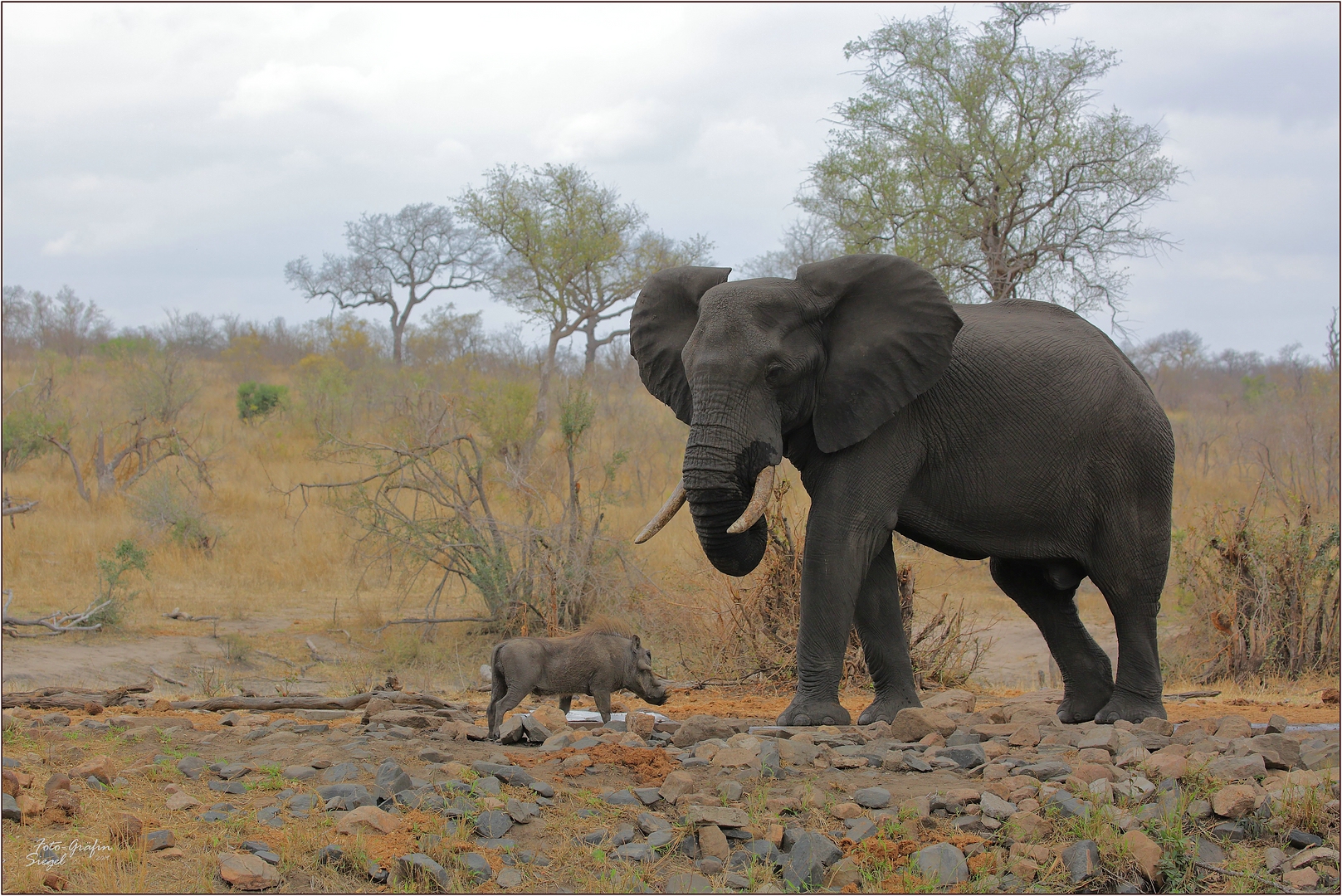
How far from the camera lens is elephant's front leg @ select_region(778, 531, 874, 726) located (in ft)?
19.6

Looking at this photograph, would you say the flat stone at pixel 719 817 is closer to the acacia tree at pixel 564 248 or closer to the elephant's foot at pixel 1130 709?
the elephant's foot at pixel 1130 709

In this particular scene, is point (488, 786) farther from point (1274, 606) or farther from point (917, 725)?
point (1274, 606)

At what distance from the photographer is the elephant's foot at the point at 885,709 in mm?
6414

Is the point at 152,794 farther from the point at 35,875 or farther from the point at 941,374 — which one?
the point at 941,374

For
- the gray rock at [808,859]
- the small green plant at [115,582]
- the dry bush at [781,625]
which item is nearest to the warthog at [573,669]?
the gray rock at [808,859]

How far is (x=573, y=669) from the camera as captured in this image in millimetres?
6496

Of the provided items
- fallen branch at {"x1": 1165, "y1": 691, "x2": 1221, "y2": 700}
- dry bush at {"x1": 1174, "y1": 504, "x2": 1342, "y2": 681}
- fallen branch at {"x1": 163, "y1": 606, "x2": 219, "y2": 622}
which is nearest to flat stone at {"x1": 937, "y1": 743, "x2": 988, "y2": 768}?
fallen branch at {"x1": 1165, "y1": 691, "x2": 1221, "y2": 700}

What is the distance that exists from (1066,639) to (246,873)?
483cm

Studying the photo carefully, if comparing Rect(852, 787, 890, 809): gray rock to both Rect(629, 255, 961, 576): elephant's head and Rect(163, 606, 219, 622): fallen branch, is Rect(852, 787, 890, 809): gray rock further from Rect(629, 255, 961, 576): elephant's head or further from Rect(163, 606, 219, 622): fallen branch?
Rect(163, 606, 219, 622): fallen branch

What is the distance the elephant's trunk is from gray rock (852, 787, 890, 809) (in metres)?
1.35

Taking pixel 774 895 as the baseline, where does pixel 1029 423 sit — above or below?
above

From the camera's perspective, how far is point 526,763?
5.20 m

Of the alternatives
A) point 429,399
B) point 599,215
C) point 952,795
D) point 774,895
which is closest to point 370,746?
point 774,895

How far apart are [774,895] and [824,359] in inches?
114
